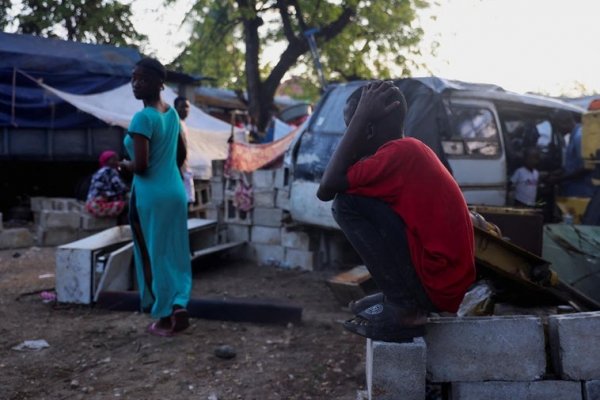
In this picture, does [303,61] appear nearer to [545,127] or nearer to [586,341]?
[545,127]

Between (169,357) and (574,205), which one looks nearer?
(169,357)

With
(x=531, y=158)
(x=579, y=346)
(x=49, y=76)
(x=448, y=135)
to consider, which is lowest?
(x=579, y=346)

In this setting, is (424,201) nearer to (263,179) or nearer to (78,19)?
(263,179)

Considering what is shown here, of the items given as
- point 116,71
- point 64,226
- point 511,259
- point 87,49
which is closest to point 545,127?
point 511,259

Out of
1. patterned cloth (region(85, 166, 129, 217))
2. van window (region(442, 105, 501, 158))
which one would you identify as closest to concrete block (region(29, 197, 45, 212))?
patterned cloth (region(85, 166, 129, 217))

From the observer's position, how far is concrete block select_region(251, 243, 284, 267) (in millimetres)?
7492

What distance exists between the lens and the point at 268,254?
25.0 ft

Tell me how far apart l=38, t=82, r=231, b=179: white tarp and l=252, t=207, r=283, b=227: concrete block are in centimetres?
233

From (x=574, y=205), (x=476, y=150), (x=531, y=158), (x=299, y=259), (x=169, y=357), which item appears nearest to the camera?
(x=169, y=357)

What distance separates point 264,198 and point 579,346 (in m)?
5.00

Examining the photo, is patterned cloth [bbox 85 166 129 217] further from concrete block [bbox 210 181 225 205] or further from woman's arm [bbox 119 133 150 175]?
woman's arm [bbox 119 133 150 175]

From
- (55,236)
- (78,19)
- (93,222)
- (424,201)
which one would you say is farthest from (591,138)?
(78,19)

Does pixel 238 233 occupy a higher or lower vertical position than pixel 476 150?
lower

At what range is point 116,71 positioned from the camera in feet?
40.0
